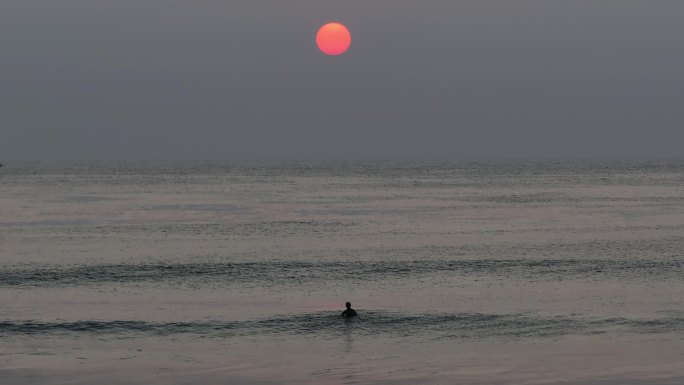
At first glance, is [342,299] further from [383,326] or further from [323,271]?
[323,271]

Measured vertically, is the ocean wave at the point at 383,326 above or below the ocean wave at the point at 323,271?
below

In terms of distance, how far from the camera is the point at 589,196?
132 metres

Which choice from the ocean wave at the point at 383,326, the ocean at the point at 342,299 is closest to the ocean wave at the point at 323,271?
the ocean at the point at 342,299

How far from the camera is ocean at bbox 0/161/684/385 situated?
104 feet

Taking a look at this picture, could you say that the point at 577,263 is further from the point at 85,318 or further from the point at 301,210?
the point at 301,210

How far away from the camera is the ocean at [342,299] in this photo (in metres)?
31.8

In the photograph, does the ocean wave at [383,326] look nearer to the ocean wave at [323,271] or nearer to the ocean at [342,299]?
the ocean at [342,299]

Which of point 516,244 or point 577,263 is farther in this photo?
point 516,244

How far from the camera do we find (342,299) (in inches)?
1812

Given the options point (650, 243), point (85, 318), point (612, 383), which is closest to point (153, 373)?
point (85, 318)

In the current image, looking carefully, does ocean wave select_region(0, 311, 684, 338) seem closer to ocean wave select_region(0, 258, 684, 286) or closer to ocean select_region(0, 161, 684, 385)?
ocean select_region(0, 161, 684, 385)

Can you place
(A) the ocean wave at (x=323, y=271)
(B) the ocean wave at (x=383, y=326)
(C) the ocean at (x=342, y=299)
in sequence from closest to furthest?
1. (C) the ocean at (x=342, y=299)
2. (B) the ocean wave at (x=383, y=326)
3. (A) the ocean wave at (x=323, y=271)

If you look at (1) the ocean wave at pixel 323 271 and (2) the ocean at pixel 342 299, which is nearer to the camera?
(2) the ocean at pixel 342 299

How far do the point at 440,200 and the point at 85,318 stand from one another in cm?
8814
